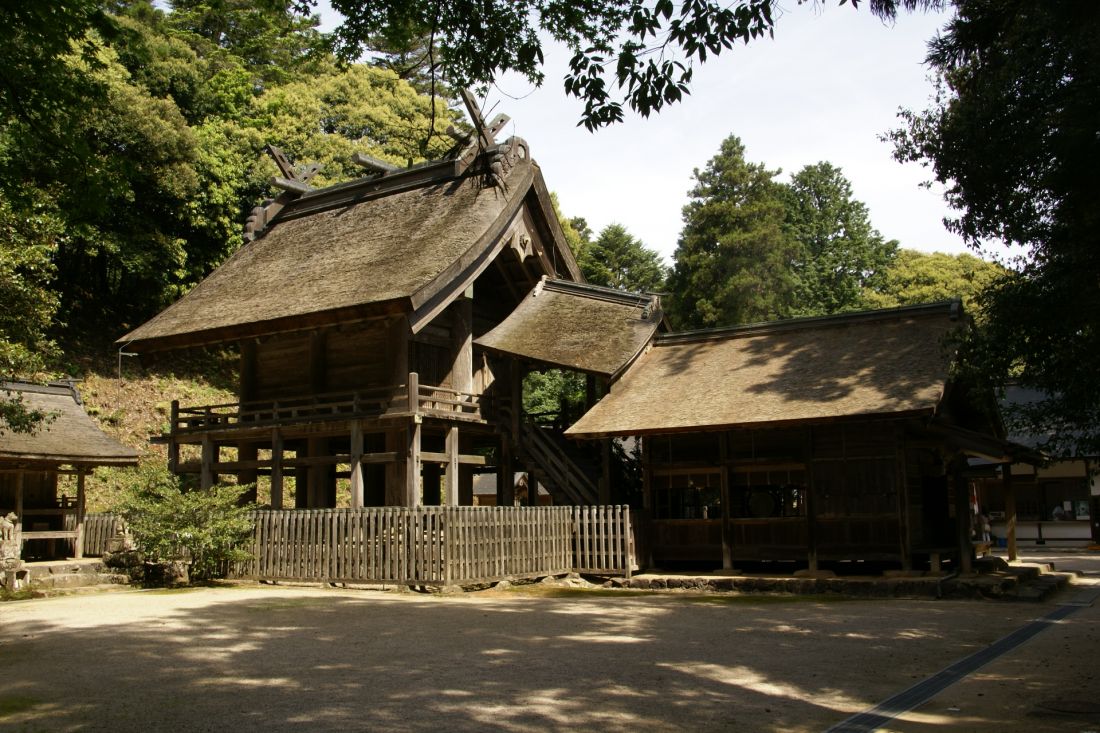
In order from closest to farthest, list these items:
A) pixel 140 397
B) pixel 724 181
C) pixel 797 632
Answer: pixel 797 632 → pixel 140 397 → pixel 724 181

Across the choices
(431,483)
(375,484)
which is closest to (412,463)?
(375,484)

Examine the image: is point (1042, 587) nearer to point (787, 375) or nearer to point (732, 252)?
point (787, 375)

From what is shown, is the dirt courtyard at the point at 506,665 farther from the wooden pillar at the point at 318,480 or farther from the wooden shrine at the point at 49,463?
the wooden pillar at the point at 318,480

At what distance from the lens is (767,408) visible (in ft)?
59.7

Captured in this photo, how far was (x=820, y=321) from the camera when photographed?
21.5 m

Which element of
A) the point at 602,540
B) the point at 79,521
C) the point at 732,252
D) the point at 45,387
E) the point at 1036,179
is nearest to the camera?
the point at 1036,179

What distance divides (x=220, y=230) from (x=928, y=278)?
37560 mm

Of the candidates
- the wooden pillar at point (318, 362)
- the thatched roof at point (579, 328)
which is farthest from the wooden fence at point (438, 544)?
the wooden pillar at point (318, 362)

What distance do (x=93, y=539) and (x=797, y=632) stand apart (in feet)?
62.0

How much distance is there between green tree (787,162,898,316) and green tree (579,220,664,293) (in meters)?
8.42

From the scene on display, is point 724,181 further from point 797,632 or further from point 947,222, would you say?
point 797,632

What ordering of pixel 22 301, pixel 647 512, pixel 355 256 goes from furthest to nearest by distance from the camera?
pixel 355 256
pixel 647 512
pixel 22 301

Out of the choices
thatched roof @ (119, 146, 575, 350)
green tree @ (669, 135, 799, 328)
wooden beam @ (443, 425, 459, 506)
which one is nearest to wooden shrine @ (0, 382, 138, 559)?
thatched roof @ (119, 146, 575, 350)

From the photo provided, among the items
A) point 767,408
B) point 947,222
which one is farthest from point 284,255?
point 947,222
